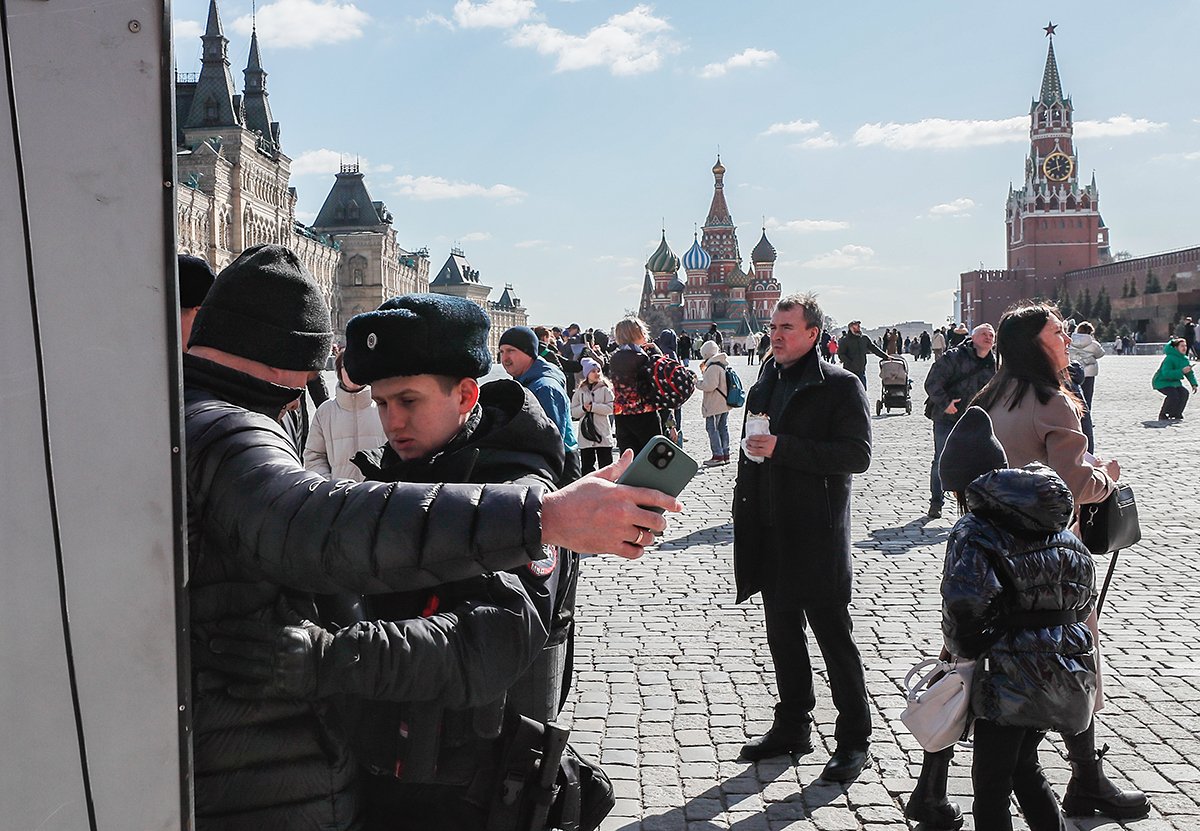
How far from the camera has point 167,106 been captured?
1.48 metres

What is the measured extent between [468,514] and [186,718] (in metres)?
0.45

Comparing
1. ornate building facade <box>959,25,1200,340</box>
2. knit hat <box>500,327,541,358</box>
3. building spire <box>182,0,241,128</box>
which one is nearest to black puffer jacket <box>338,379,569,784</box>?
knit hat <box>500,327,541,358</box>

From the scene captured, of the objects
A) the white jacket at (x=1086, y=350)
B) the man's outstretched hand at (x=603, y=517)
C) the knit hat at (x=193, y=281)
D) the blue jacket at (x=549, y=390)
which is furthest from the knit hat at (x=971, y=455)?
the white jacket at (x=1086, y=350)

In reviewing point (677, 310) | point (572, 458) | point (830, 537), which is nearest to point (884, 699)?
point (830, 537)

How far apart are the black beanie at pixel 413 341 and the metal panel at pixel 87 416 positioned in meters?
0.59

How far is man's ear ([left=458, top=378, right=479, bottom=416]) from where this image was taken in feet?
7.10

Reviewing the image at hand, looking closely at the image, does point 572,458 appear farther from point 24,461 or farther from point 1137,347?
point 1137,347

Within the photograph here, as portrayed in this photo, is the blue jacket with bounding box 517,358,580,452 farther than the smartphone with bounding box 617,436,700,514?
Yes

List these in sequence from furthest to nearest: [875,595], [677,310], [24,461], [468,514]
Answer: [677,310]
[875,595]
[468,514]
[24,461]

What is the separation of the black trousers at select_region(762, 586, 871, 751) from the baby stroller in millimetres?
17062

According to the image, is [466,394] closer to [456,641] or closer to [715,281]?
[456,641]

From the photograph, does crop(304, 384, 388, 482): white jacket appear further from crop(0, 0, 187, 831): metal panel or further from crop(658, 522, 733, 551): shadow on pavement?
crop(0, 0, 187, 831): metal panel

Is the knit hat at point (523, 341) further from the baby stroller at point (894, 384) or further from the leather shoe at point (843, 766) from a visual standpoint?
the baby stroller at point (894, 384)

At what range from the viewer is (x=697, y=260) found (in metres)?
120
